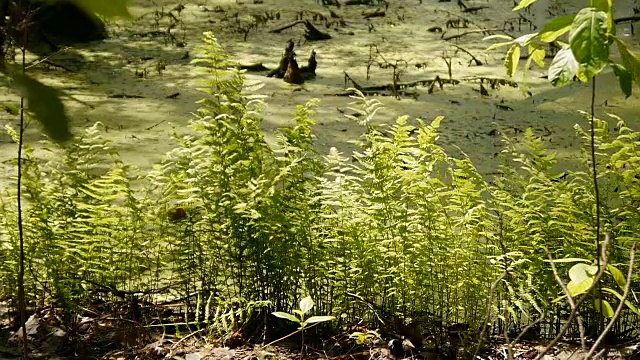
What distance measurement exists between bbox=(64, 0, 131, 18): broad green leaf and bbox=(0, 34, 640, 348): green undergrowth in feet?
5.95

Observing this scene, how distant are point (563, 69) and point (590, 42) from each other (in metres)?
0.10

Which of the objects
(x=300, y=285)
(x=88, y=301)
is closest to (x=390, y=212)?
(x=300, y=285)

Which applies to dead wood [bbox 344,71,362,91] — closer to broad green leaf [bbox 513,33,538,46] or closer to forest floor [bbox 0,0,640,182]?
forest floor [bbox 0,0,640,182]

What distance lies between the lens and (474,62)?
21.1 feet

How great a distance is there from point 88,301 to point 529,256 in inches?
55.6

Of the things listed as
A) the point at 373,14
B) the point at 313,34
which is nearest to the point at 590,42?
the point at 313,34

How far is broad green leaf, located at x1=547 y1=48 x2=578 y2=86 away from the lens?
1248 millimetres

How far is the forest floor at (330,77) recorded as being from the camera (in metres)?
4.87

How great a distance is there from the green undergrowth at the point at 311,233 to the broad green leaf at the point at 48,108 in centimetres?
179

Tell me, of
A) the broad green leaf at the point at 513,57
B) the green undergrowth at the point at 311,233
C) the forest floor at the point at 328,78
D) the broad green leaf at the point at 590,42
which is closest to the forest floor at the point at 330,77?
the forest floor at the point at 328,78

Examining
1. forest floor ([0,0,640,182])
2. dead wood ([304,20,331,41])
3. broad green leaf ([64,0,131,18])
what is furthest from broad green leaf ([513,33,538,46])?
dead wood ([304,20,331,41])

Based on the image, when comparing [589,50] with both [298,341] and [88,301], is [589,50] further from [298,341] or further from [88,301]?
[88,301]

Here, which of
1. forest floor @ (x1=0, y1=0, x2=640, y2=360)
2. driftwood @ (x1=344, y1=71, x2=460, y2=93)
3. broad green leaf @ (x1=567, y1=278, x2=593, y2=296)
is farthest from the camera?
driftwood @ (x1=344, y1=71, x2=460, y2=93)

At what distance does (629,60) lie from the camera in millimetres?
1276
